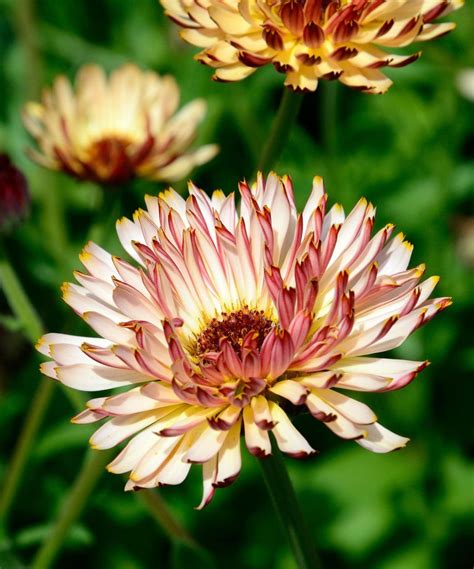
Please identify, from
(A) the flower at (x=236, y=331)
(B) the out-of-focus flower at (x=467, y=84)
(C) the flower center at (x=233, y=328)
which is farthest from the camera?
(B) the out-of-focus flower at (x=467, y=84)

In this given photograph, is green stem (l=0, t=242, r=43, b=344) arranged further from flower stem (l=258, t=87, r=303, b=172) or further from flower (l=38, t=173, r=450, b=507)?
flower stem (l=258, t=87, r=303, b=172)

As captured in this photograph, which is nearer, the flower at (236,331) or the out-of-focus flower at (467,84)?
the flower at (236,331)

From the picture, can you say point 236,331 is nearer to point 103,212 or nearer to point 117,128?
point 103,212

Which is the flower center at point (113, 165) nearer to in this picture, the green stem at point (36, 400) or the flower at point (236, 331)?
the green stem at point (36, 400)

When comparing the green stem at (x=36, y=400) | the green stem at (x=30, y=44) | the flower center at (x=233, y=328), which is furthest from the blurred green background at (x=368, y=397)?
the flower center at (x=233, y=328)

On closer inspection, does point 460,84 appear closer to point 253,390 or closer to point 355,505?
point 355,505

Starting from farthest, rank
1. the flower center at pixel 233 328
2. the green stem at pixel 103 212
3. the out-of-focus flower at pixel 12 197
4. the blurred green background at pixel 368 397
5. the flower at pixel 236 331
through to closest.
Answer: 1. the blurred green background at pixel 368 397
2. the green stem at pixel 103 212
3. the out-of-focus flower at pixel 12 197
4. the flower center at pixel 233 328
5. the flower at pixel 236 331
